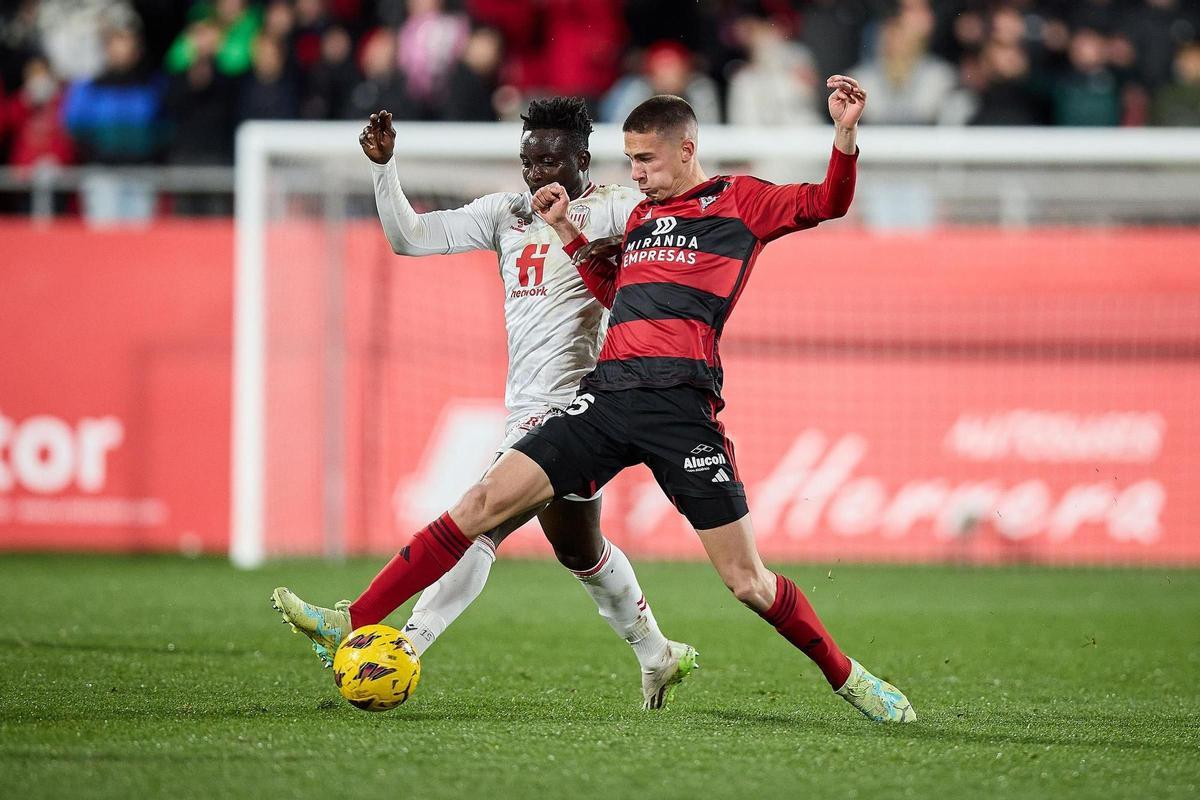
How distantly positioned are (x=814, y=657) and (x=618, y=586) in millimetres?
898

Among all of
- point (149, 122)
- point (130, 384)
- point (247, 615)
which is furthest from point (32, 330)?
point (247, 615)

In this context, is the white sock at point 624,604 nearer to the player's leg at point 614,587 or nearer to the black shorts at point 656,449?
the player's leg at point 614,587

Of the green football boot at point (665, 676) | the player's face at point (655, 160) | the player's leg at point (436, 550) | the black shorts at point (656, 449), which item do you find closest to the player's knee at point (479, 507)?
the player's leg at point (436, 550)

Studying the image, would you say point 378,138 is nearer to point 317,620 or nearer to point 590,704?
point 317,620

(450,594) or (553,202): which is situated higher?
(553,202)

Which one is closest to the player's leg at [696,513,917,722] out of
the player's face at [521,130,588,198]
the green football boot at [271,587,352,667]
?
the green football boot at [271,587,352,667]

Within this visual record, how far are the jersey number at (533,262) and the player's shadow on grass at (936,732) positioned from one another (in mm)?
1781

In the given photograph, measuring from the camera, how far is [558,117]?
6.05m

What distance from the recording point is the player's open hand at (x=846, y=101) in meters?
5.33

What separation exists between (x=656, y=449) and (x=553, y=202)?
0.98 m

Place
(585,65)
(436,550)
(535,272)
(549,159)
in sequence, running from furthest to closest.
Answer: (585,65)
(535,272)
(549,159)
(436,550)

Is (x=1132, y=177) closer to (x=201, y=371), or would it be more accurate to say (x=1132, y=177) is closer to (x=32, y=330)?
(x=201, y=371)

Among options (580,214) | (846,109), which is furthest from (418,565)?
(846,109)

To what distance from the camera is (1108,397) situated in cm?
1276
